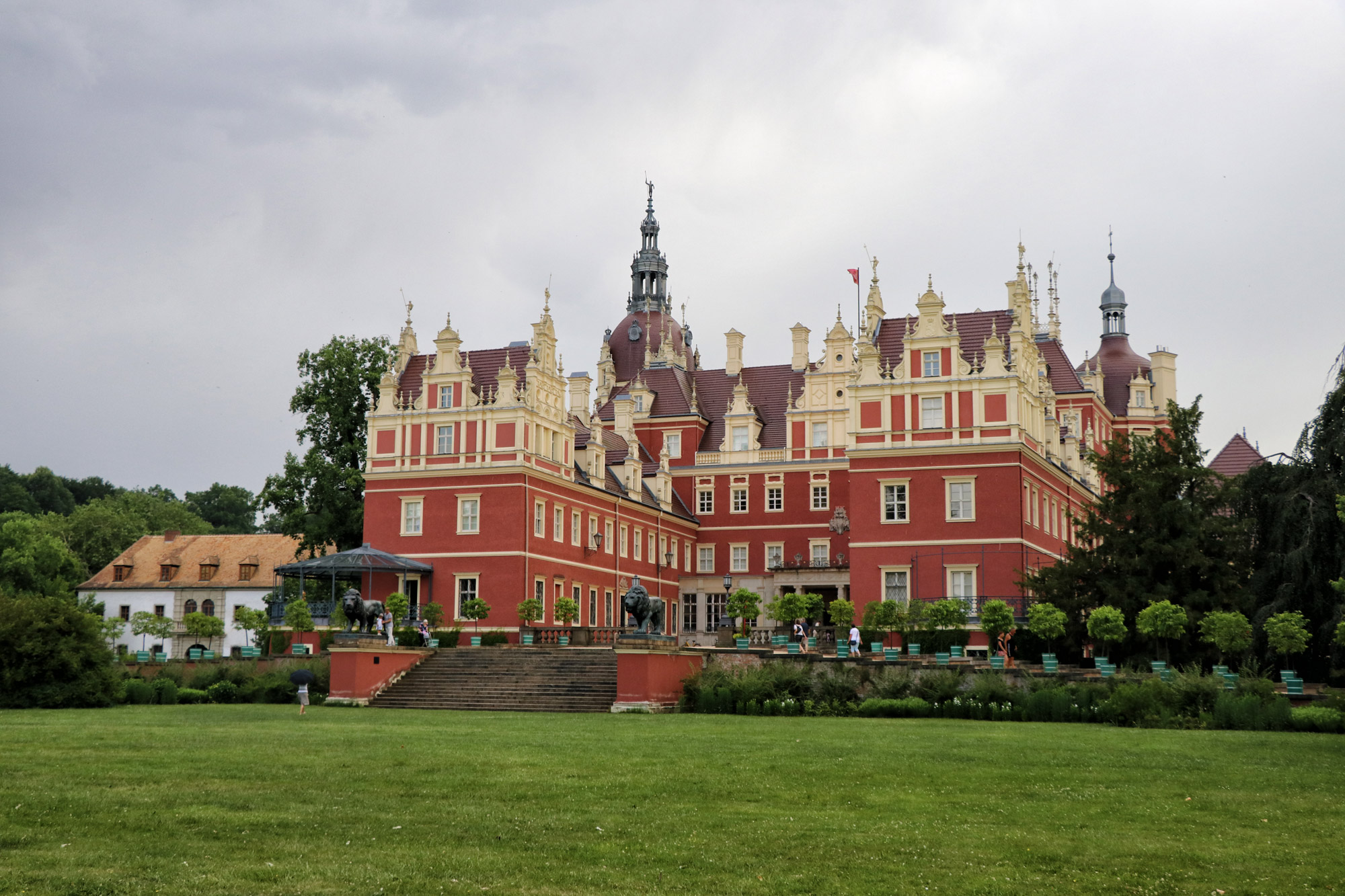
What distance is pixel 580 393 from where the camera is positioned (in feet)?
238

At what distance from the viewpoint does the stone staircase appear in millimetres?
35031

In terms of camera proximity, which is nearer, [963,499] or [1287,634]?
[1287,634]

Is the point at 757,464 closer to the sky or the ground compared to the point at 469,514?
closer to the sky

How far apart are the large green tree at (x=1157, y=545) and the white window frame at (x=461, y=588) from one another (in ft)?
73.5

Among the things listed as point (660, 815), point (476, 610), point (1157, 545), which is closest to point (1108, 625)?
point (1157, 545)

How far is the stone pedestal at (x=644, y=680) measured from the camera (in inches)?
1310

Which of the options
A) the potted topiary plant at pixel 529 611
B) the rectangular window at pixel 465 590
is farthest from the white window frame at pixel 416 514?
the potted topiary plant at pixel 529 611

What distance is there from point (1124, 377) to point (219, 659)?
52656 millimetres

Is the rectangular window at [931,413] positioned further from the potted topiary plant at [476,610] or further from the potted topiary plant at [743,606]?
the potted topiary plant at [476,610]

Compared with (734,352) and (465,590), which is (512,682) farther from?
(734,352)

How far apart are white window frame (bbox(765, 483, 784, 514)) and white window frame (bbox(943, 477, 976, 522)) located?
1850cm

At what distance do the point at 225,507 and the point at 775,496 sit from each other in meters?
57.8

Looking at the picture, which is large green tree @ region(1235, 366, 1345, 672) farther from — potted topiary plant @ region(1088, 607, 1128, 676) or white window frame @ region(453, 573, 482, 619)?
white window frame @ region(453, 573, 482, 619)

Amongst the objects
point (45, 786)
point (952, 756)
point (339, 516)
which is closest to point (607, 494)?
point (339, 516)
